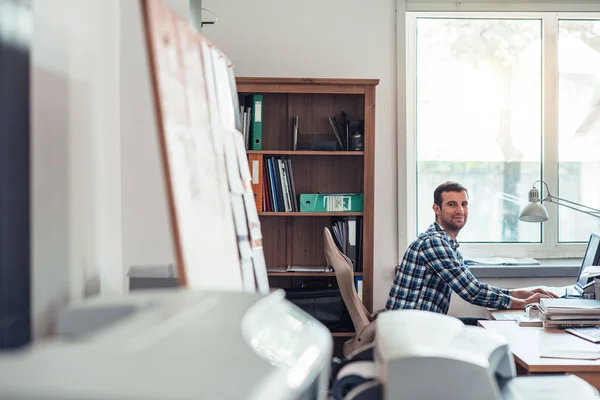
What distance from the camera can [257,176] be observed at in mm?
3752

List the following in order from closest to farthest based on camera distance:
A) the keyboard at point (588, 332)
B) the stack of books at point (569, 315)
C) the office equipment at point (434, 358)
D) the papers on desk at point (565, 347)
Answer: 1. the office equipment at point (434, 358)
2. the papers on desk at point (565, 347)
3. the keyboard at point (588, 332)
4. the stack of books at point (569, 315)

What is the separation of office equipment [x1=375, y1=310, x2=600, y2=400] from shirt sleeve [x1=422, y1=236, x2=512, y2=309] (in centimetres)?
233

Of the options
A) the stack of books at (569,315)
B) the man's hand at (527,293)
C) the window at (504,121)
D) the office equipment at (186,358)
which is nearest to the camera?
the office equipment at (186,358)

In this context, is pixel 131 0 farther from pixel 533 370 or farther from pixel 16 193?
pixel 533 370

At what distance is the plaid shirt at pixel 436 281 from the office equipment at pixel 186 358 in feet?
8.61

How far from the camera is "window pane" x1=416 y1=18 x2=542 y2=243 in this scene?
4.30 meters

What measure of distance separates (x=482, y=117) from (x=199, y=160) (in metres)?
3.30

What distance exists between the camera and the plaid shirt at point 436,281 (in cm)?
319

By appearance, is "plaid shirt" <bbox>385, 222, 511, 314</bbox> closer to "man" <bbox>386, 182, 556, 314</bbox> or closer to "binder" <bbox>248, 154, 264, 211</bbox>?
"man" <bbox>386, 182, 556, 314</bbox>

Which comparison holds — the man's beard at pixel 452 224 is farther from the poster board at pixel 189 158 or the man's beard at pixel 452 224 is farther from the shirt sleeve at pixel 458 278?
the poster board at pixel 189 158

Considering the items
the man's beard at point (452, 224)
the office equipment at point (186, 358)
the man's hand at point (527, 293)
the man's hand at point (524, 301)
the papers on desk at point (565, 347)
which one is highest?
the office equipment at point (186, 358)

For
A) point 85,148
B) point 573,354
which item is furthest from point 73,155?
point 573,354

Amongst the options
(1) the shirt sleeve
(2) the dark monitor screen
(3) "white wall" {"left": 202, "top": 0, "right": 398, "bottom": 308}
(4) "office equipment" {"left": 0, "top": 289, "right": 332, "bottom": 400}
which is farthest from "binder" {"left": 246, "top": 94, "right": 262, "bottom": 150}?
(4) "office equipment" {"left": 0, "top": 289, "right": 332, "bottom": 400}

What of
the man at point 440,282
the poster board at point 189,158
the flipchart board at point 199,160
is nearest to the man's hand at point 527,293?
the man at point 440,282
